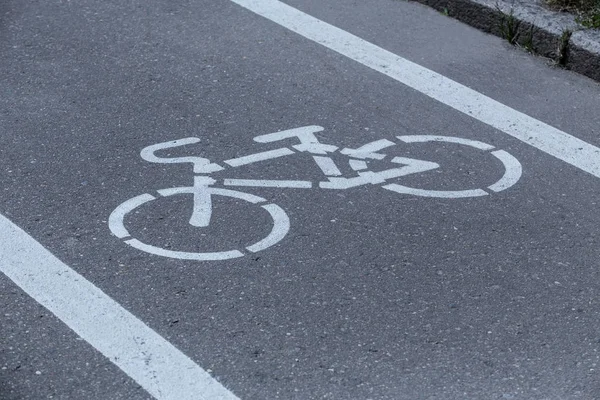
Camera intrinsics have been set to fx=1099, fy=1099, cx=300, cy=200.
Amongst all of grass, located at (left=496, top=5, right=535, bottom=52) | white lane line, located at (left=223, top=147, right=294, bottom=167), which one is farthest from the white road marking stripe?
grass, located at (left=496, top=5, right=535, bottom=52)

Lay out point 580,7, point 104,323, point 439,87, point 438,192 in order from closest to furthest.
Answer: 1. point 104,323
2. point 438,192
3. point 439,87
4. point 580,7

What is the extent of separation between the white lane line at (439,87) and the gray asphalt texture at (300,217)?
91mm

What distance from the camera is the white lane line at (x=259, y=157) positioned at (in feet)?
17.3

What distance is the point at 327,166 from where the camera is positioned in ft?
17.4

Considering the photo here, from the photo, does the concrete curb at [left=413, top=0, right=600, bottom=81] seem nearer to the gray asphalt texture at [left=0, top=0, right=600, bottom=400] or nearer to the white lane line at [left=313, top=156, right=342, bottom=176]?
the gray asphalt texture at [left=0, top=0, right=600, bottom=400]

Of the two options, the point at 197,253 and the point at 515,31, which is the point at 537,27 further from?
the point at 197,253

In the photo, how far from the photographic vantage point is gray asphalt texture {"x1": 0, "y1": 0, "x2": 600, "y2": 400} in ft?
12.5

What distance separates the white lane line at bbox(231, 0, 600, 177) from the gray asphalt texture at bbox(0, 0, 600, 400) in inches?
3.6

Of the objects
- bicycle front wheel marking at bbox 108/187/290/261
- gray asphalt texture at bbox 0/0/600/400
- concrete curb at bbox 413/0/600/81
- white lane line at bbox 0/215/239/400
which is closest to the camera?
white lane line at bbox 0/215/239/400

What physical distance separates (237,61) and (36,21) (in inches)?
57.5

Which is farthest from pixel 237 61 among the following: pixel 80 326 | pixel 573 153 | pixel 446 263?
pixel 80 326

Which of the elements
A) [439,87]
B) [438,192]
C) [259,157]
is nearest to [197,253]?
[259,157]

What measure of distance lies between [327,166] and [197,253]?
3.46 feet

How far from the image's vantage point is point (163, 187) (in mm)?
5043
